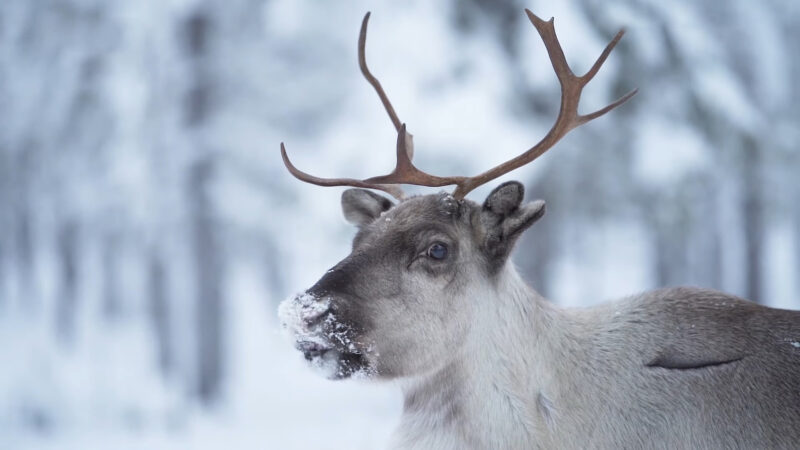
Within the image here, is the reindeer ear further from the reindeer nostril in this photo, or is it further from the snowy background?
the snowy background

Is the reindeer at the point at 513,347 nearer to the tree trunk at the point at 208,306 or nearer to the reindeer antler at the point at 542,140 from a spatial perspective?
the reindeer antler at the point at 542,140

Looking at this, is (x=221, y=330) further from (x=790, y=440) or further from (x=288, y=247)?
(x=790, y=440)

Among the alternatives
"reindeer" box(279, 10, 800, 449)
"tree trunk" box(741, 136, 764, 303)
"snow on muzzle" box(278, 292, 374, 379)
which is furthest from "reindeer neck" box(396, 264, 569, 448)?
"tree trunk" box(741, 136, 764, 303)

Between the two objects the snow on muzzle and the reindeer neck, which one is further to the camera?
the reindeer neck

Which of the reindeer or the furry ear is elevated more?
the furry ear

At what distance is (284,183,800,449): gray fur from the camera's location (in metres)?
2.66

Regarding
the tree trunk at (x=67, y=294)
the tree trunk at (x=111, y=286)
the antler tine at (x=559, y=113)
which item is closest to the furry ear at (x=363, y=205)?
the antler tine at (x=559, y=113)

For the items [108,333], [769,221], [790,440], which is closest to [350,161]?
[769,221]

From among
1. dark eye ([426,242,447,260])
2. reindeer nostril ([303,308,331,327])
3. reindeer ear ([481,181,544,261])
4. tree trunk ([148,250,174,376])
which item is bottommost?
tree trunk ([148,250,174,376])

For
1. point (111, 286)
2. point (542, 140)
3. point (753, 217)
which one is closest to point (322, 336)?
point (542, 140)

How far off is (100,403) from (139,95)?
16.3ft

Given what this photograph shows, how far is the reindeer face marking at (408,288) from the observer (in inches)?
103

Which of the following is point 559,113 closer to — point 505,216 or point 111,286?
point 505,216

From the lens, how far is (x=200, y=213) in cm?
1115
